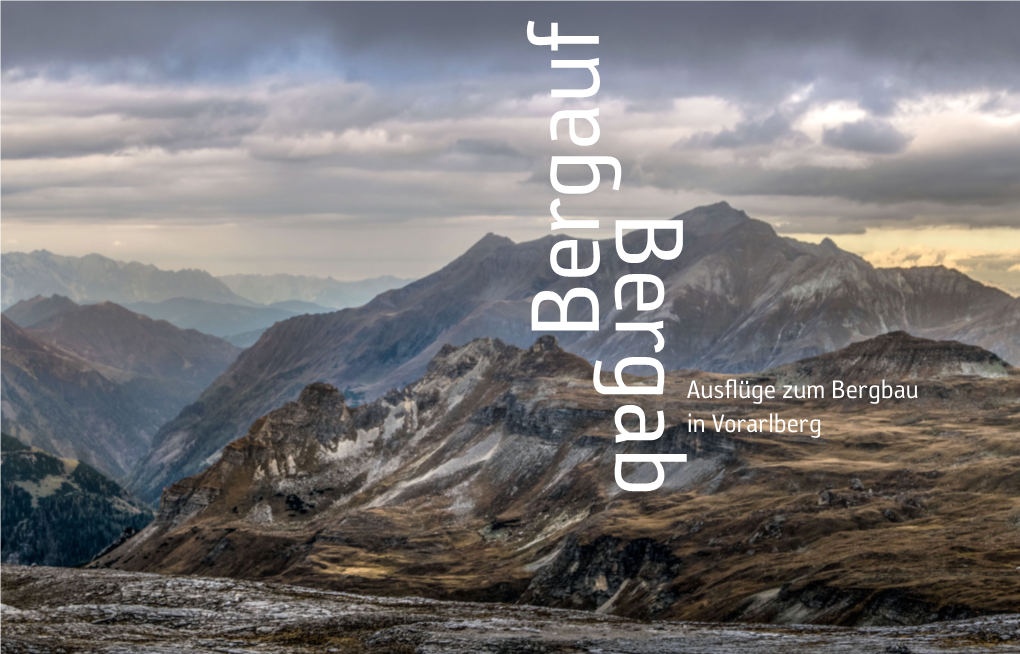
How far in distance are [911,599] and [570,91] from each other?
2991 inches

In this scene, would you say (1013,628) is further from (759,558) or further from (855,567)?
(759,558)

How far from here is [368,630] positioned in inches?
4796

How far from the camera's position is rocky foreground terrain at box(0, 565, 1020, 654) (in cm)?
10175

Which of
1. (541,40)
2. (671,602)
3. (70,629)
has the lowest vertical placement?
(671,602)

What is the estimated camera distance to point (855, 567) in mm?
158625

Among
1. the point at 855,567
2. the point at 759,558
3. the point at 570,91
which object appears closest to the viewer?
the point at 570,91

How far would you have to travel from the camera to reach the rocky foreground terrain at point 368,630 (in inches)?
4006

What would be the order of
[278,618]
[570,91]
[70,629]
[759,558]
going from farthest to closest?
1. [759,558]
2. [570,91]
3. [278,618]
4. [70,629]

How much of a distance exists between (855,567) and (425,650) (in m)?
76.8

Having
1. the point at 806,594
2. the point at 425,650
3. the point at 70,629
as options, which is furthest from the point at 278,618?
the point at 806,594

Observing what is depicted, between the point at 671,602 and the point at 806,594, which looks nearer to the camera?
the point at 806,594

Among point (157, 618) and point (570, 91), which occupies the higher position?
point (570, 91)

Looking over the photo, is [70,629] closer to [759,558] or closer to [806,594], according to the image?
[806,594]

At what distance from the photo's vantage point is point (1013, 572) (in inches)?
5438
